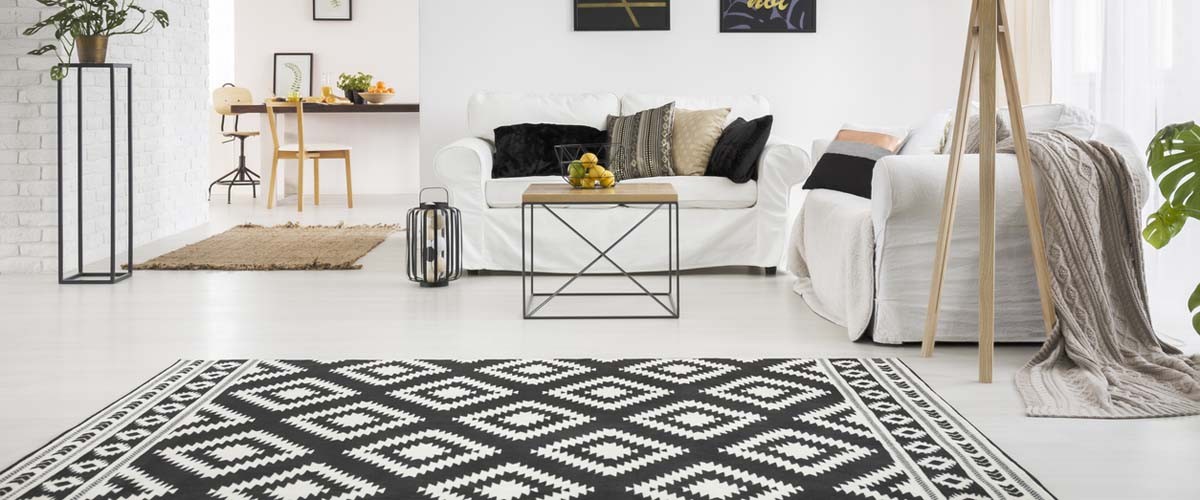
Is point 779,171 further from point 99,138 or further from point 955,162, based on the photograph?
point 99,138

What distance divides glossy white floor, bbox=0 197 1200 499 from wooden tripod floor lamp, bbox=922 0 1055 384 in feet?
0.70

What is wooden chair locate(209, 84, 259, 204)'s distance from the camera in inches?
373

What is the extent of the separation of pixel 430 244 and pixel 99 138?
2041mm

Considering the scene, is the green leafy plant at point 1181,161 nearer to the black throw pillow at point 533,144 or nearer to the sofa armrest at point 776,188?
the sofa armrest at point 776,188

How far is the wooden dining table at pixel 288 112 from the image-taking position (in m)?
8.77

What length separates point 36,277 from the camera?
5141mm

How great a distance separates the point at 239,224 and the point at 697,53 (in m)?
3.31

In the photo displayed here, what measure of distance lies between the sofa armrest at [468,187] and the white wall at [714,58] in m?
1.04

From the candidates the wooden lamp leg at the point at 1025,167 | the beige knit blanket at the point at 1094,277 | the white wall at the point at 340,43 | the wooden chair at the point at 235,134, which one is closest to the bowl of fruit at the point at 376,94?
the white wall at the point at 340,43

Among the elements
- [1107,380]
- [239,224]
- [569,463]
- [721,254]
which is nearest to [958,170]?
[1107,380]

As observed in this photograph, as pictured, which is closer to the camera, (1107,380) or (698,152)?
(1107,380)

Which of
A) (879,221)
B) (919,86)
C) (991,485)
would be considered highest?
(919,86)

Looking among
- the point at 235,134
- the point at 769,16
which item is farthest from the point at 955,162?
the point at 235,134

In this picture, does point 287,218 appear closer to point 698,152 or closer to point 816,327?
point 698,152
